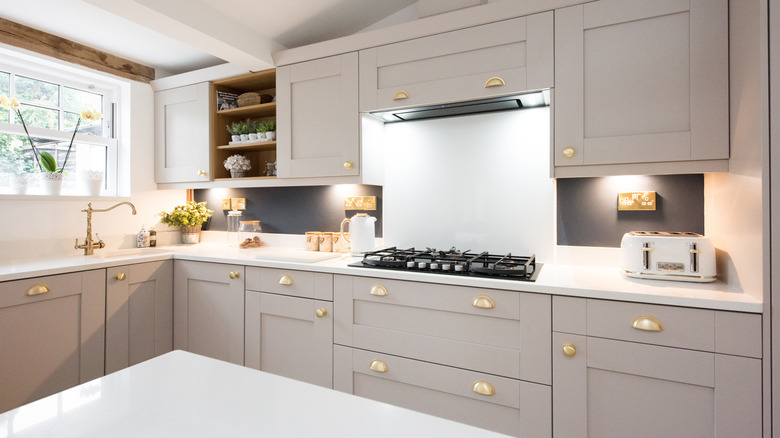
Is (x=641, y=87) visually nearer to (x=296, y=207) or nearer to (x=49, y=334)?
(x=296, y=207)

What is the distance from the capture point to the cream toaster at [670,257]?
62.6 inches

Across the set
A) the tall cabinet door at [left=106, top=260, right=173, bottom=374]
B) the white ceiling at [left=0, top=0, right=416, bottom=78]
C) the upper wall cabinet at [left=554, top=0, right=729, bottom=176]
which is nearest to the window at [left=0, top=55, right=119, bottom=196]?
the white ceiling at [left=0, top=0, right=416, bottom=78]

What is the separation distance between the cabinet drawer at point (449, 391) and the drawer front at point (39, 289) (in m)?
1.44

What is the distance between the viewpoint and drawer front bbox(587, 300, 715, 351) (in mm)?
1365

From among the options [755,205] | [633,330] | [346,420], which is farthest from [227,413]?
[755,205]

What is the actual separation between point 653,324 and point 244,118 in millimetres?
2866

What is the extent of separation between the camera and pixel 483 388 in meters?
1.69

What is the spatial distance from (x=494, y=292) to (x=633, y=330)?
1.69 ft

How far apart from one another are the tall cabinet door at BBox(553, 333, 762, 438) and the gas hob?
1.02 feet

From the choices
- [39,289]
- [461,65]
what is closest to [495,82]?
[461,65]

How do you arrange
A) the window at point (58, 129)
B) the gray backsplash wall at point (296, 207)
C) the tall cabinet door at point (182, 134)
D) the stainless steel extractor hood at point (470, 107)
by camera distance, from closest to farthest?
1. the stainless steel extractor hood at point (470, 107)
2. the window at point (58, 129)
3. the gray backsplash wall at point (296, 207)
4. the tall cabinet door at point (182, 134)

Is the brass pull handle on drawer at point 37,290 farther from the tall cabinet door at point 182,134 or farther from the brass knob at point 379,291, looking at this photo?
the brass knob at point 379,291

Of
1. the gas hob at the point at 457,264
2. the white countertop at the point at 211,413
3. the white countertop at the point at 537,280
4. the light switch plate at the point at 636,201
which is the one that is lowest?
the white countertop at the point at 211,413

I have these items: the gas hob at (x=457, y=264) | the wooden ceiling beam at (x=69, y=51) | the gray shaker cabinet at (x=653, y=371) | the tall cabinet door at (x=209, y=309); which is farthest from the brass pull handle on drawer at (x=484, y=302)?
the wooden ceiling beam at (x=69, y=51)
